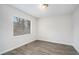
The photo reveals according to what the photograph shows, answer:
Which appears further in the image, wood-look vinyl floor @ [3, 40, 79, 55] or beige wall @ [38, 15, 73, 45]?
beige wall @ [38, 15, 73, 45]

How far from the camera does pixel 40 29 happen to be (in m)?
5.30

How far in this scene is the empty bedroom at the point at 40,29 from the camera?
2597mm

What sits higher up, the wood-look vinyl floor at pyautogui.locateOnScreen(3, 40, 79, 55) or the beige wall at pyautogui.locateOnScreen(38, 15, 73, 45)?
the beige wall at pyautogui.locateOnScreen(38, 15, 73, 45)

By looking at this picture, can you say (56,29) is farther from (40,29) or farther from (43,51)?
(43,51)

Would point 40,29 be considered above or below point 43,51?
above

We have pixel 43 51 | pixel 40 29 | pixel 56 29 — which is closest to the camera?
pixel 43 51

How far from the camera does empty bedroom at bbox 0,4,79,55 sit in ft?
8.52

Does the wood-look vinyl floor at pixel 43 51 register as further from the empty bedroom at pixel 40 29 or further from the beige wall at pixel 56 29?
the beige wall at pixel 56 29

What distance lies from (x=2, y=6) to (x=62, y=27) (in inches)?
136

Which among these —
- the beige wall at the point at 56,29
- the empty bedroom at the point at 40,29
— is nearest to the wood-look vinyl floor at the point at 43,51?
the empty bedroom at the point at 40,29

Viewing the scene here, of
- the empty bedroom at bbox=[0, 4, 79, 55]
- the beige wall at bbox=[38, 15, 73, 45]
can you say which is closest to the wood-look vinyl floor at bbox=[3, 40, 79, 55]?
the empty bedroom at bbox=[0, 4, 79, 55]

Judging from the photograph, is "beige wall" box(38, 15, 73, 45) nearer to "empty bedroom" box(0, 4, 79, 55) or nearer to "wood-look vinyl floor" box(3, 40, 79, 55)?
"empty bedroom" box(0, 4, 79, 55)

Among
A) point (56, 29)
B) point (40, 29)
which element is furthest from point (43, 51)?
point (40, 29)
